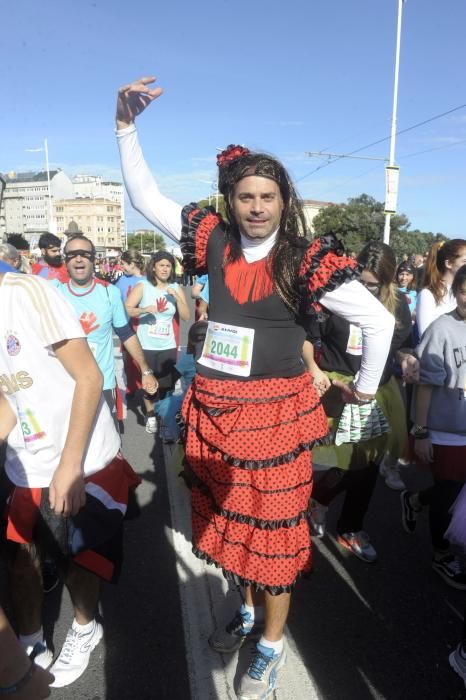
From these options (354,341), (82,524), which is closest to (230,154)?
(354,341)

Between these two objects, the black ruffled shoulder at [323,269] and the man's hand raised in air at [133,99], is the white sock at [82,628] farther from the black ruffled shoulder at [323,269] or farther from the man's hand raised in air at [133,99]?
the man's hand raised in air at [133,99]

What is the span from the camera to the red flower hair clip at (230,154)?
6.83ft

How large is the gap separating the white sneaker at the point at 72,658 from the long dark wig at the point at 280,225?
5.62 feet

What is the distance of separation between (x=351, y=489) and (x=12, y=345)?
2.20 meters

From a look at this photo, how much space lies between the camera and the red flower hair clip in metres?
2.08

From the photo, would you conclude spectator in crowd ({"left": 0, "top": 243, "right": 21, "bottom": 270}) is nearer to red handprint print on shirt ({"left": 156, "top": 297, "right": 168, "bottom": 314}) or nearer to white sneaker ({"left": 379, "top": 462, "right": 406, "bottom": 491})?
red handprint print on shirt ({"left": 156, "top": 297, "right": 168, "bottom": 314})

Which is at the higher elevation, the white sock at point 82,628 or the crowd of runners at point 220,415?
the crowd of runners at point 220,415

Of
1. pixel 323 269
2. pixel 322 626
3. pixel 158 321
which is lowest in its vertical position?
pixel 322 626

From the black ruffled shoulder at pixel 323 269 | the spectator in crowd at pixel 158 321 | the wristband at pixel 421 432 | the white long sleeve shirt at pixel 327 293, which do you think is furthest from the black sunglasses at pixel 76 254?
the wristband at pixel 421 432

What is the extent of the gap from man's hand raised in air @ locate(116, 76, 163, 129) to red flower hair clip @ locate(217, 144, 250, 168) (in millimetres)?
345

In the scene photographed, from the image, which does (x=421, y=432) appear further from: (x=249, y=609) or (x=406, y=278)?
(x=406, y=278)

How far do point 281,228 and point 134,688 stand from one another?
2.00m

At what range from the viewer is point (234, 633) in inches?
93.2

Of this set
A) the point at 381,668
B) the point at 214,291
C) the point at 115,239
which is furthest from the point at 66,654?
the point at 115,239
